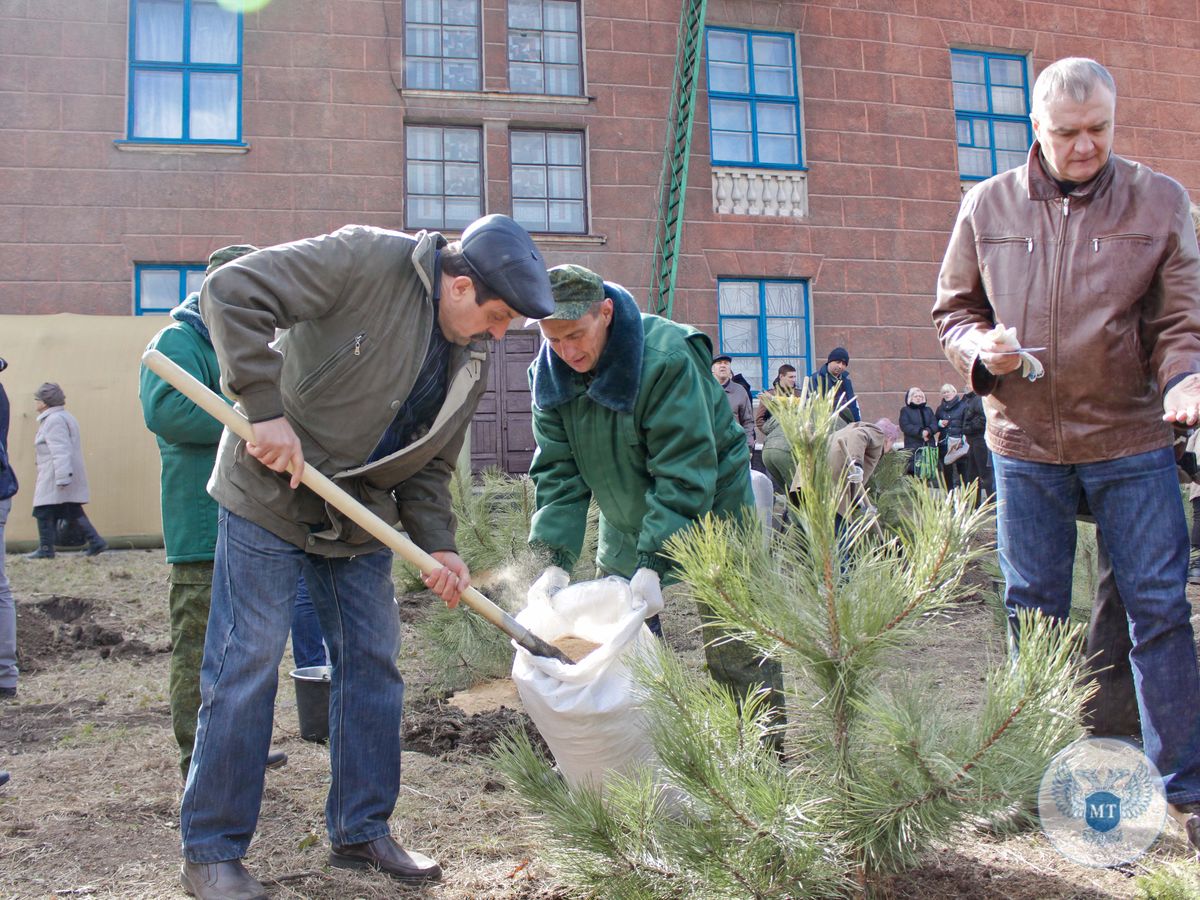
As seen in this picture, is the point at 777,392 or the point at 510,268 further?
the point at 510,268

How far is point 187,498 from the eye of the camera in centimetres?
266

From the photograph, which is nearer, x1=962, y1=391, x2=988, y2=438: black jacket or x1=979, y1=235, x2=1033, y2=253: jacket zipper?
x1=979, y1=235, x2=1033, y2=253: jacket zipper

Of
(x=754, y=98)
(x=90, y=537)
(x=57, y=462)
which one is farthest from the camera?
(x=754, y=98)

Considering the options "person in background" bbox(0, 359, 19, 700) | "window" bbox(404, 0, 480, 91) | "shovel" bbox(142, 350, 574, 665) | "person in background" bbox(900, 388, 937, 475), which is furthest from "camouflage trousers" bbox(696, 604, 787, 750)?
"window" bbox(404, 0, 480, 91)

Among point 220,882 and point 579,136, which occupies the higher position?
point 579,136

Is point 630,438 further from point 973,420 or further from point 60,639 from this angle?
point 973,420

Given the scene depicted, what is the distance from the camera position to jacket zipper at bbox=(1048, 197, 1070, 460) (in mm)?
2129

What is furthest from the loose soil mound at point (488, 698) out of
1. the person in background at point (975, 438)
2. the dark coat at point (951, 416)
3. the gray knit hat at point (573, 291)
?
the dark coat at point (951, 416)

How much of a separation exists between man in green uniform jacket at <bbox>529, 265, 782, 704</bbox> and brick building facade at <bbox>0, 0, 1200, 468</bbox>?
328 inches

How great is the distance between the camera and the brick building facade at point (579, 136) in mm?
9984

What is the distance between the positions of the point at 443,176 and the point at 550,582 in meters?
9.24

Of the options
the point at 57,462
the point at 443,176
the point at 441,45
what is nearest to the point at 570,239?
the point at 443,176

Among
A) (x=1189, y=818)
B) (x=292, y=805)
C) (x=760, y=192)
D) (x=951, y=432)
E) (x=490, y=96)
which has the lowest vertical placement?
(x=292, y=805)

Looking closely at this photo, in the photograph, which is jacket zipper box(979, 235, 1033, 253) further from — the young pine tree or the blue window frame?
the blue window frame
